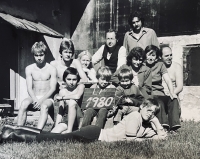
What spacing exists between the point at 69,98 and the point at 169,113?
70.0 inches

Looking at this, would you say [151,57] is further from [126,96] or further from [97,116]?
[97,116]

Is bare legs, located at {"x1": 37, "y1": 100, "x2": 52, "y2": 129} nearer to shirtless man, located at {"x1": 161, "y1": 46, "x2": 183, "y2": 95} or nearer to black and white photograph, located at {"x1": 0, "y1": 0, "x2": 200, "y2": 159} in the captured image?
black and white photograph, located at {"x1": 0, "y1": 0, "x2": 200, "y2": 159}

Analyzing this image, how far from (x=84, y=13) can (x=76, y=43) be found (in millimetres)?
943

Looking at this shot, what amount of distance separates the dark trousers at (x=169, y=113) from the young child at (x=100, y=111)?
37.3 inches

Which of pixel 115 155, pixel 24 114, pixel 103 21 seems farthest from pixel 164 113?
pixel 103 21

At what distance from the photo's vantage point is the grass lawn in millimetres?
3571

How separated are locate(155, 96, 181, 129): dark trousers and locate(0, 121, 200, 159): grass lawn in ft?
2.20

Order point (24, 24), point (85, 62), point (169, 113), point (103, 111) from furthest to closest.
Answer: point (24, 24) < point (85, 62) < point (169, 113) < point (103, 111)

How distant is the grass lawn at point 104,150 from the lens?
11.7 feet

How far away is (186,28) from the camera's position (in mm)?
7848

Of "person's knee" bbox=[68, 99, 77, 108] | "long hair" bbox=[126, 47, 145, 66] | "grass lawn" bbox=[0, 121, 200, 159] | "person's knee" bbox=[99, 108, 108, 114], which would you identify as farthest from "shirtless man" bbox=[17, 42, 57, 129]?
"long hair" bbox=[126, 47, 145, 66]

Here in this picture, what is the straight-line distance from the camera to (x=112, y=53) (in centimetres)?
631

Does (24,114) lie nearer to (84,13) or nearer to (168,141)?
(168,141)

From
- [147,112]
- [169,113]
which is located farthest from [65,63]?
[169,113]
